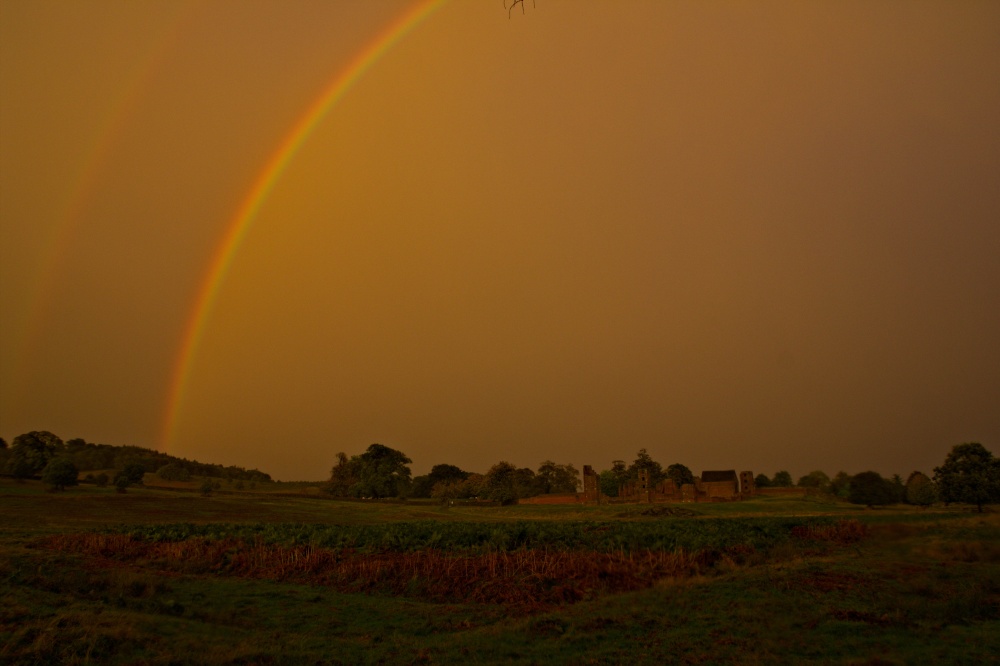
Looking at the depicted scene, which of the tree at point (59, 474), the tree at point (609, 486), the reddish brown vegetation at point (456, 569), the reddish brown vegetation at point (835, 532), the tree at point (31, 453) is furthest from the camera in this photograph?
the tree at point (609, 486)

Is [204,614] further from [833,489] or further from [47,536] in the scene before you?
[833,489]

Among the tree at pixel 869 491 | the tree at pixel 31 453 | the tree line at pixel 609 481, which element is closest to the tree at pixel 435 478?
the tree line at pixel 609 481

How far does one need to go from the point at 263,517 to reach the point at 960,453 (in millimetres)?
71059

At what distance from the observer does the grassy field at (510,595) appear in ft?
54.1

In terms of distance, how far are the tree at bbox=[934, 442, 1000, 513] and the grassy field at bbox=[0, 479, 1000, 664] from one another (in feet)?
95.5

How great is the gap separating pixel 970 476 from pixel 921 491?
45.6ft

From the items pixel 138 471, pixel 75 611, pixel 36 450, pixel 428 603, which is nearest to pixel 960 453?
pixel 428 603

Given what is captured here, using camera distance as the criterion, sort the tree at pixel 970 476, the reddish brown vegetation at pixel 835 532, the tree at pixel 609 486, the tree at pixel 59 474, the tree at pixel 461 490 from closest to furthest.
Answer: the reddish brown vegetation at pixel 835 532
the tree at pixel 970 476
the tree at pixel 59 474
the tree at pixel 461 490
the tree at pixel 609 486

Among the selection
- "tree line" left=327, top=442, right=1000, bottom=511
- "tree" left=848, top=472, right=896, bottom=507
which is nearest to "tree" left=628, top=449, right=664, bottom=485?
"tree line" left=327, top=442, right=1000, bottom=511

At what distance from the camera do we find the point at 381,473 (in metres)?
121

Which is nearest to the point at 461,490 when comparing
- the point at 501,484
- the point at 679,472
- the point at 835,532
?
the point at 501,484

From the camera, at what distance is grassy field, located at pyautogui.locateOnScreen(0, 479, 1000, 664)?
16.5 meters

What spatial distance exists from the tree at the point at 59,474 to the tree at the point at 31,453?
1314 cm

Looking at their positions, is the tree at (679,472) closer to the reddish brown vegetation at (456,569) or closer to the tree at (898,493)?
the tree at (898,493)
